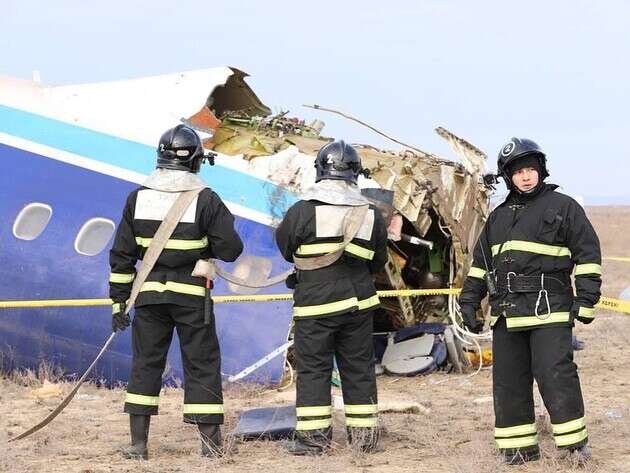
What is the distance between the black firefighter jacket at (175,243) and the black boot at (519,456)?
87.6 inches

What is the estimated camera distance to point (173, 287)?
7.07 meters

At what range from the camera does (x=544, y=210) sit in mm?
6762

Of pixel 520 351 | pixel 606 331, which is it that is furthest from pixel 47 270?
pixel 606 331

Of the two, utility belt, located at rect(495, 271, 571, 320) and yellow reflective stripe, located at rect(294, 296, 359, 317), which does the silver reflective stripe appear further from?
utility belt, located at rect(495, 271, 571, 320)

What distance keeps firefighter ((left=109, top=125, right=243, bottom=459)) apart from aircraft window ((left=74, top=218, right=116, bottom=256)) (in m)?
2.99

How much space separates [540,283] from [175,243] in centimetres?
239

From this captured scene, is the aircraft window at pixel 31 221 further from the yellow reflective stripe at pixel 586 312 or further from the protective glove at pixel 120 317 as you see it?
the yellow reflective stripe at pixel 586 312

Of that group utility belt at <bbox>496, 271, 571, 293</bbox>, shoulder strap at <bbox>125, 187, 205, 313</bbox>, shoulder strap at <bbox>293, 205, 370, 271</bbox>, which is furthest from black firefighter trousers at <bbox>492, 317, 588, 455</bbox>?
→ shoulder strap at <bbox>125, 187, 205, 313</bbox>

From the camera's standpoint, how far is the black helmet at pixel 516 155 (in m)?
6.82

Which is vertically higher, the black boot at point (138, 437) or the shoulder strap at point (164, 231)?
the shoulder strap at point (164, 231)

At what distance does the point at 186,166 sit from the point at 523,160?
2.29m

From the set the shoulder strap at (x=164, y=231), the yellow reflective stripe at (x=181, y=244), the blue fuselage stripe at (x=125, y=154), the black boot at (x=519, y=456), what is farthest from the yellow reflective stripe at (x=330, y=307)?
the blue fuselage stripe at (x=125, y=154)

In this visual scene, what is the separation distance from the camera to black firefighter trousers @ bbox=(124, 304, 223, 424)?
712 centimetres

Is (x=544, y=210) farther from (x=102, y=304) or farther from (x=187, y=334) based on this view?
(x=102, y=304)
